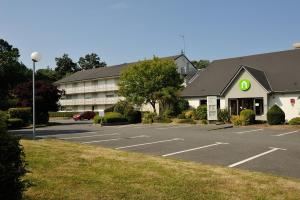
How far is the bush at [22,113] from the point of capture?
3497cm

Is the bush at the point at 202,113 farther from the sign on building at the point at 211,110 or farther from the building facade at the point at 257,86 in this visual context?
the building facade at the point at 257,86

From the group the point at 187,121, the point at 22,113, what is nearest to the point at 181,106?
the point at 187,121

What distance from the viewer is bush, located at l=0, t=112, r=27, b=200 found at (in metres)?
4.79

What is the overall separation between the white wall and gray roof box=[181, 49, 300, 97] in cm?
62

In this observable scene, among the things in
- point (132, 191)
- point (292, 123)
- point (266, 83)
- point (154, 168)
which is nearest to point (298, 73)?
point (266, 83)

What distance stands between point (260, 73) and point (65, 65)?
8824 cm

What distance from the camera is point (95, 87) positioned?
7112cm

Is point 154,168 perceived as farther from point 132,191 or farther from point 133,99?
point 133,99

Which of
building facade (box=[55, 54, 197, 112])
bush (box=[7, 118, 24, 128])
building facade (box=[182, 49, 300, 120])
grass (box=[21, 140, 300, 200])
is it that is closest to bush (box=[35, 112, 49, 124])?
bush (box=[7, 118, 24, 128])

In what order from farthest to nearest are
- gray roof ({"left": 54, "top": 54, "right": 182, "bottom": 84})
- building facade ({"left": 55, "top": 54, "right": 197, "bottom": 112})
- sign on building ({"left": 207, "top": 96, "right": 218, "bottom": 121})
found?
gray roof ({"left": 54, "top": 54, "right": 182, "bottom": 84}), building facade ({"left": 55, "top": 54, "right": 197, "bottom": 112}), sign on building ({"left": 207, "top": 96, "right": 218, "bottom": 121})

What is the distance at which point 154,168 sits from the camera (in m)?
9.14

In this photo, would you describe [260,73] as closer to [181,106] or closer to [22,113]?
[181,106]

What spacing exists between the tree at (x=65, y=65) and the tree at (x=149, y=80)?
71194 mm

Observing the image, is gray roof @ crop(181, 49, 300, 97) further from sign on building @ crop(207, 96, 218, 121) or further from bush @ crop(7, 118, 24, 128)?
bush @ crop(7, 118, 24, 128)
